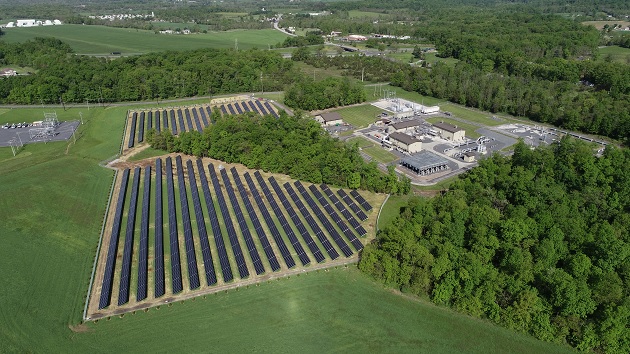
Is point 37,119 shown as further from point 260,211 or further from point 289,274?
point 289,274

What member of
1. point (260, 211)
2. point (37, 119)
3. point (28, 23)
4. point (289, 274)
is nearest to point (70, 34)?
point (28, 23)

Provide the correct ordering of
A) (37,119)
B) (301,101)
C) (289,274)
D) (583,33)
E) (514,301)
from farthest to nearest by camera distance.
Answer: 1. (583,33)
2. (301,101)
3. (37,119)
4. (289,274)
5. (514,301)

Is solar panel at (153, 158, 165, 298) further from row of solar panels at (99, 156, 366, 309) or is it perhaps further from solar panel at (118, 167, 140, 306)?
solar panel at (118, 167, 140, 306)

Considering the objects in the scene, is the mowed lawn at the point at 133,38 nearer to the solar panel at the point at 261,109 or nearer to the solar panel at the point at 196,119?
the solar panel at the point at 261,109

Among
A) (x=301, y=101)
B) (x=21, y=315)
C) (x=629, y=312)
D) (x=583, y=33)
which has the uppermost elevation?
(x=583, y=33)

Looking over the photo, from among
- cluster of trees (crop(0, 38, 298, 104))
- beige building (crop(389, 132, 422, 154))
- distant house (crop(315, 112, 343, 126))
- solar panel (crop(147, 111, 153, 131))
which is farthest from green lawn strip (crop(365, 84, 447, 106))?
solar panel (crop(147, 111, 153, 131))

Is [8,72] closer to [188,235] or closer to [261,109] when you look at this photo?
[261,109]

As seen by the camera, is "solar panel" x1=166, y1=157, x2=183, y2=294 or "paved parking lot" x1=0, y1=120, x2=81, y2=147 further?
"paved parking lot" x1=0, y1=120, x2=81, y2=147
